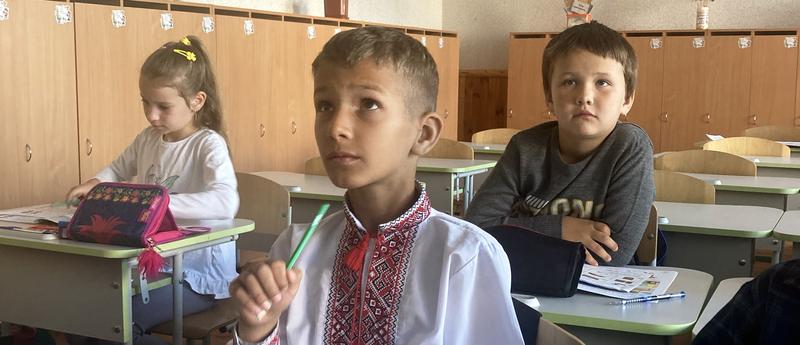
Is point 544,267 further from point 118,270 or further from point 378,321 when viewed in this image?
point 118,270

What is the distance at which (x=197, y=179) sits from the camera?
2.56 metres

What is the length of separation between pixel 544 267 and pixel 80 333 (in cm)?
125

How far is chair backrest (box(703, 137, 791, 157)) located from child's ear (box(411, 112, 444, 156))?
3.71m

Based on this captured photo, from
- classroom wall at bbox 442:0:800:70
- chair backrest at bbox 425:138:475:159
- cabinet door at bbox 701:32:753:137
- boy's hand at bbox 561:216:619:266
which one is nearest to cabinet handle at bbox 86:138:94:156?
chair backrest at bbox 425:138:475:159

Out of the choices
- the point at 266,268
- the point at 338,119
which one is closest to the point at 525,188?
the point at 338,119

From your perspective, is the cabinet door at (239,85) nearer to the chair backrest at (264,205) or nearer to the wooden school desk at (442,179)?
the wooden school desk at (442,179)

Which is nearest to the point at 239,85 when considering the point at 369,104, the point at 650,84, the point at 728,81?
the point at 650,84

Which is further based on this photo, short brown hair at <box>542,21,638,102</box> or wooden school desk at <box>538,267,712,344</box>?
short brown hair at <box>542,21,638,102</box>

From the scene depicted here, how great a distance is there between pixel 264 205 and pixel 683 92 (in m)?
5.40

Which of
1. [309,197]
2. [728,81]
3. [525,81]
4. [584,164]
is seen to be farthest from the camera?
[525,81]

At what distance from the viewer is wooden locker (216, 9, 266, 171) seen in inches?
205

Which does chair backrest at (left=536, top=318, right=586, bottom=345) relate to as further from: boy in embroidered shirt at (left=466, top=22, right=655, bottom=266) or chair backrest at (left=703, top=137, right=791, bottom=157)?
chair backrest at (left=703, top=137, right=791, bottom=157)

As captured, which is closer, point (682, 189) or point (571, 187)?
point (571, 187)

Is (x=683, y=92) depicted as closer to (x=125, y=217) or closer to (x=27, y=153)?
(x=27, y=153)
